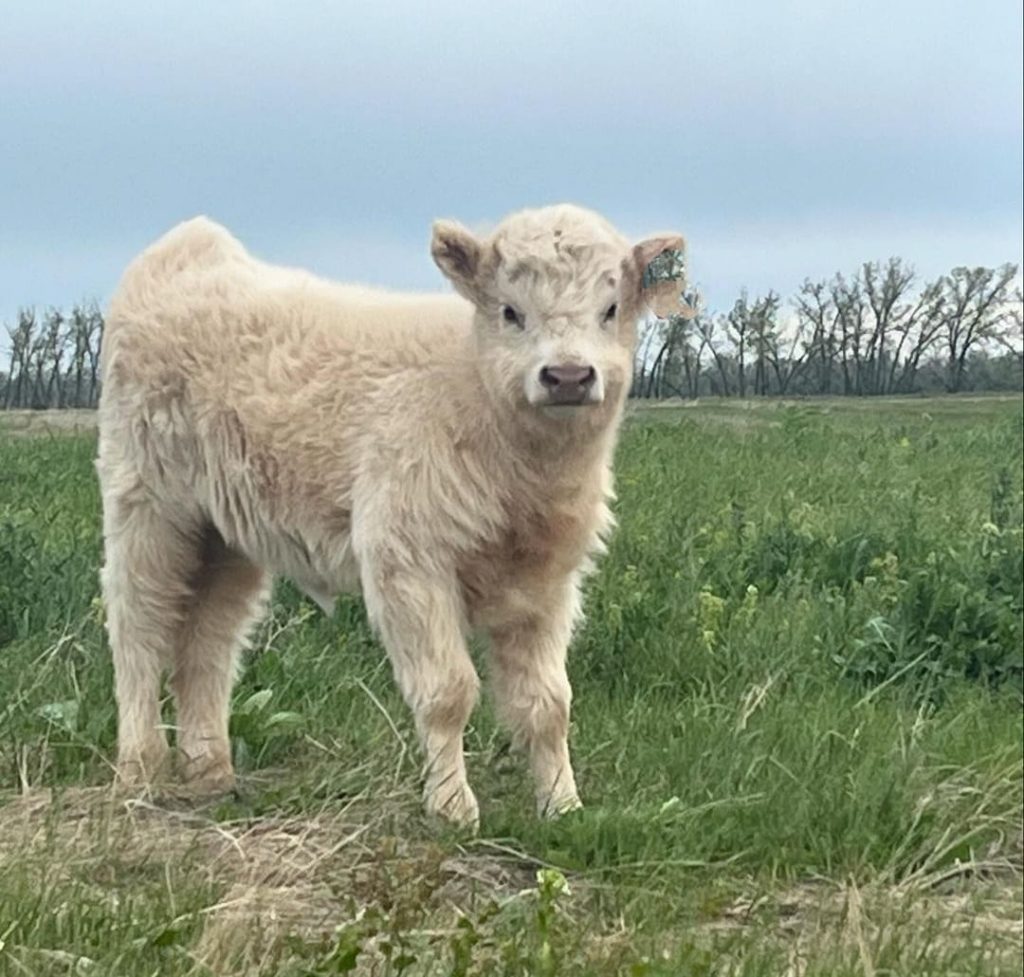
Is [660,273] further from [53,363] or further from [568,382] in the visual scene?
[53,363]

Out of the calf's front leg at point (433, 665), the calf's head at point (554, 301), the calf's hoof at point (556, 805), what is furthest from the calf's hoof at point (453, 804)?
the calf's head at point (554, 301)

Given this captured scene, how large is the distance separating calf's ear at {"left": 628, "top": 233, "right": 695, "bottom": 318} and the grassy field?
1337 mm

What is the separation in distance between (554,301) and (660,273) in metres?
0.37

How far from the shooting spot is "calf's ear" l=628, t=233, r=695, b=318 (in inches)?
176

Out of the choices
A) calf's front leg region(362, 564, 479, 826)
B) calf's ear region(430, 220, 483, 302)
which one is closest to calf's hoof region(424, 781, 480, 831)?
calf's front leg region(362, 564, 479, 826)

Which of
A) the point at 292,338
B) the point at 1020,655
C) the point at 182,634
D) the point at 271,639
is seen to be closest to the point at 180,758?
the point at 182,634

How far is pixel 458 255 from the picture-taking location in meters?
4.47

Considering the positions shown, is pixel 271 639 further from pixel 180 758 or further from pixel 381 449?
pixel 381 449

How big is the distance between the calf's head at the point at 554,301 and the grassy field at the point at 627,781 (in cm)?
114

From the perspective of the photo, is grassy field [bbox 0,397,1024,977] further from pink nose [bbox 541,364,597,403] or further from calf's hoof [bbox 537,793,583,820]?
pink nose [bbox 541,364,597,403]

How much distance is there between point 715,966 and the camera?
3680 millimetres

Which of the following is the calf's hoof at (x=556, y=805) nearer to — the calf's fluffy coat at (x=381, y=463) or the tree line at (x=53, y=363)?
the calf's fluffy coat at (x=381, y=463)

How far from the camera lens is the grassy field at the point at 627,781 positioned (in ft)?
12.2

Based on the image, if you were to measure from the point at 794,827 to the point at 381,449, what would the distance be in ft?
5.07
